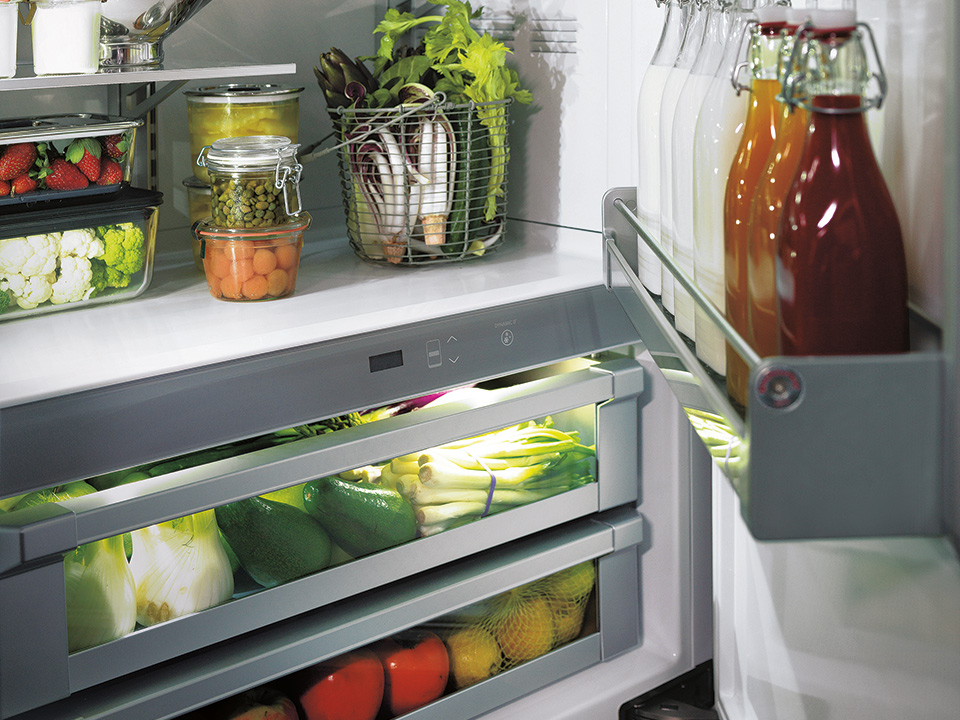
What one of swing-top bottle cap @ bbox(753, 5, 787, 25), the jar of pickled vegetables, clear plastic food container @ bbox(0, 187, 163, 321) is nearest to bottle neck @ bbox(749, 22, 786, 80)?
swing-top bottle cap @ bbox(753, 5, 787, 25)

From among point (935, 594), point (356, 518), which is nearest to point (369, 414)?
point (356, 518)

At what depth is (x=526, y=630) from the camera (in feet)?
4.65

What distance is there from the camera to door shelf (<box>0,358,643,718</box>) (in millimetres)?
921

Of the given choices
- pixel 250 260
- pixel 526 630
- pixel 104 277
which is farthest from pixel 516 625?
pixel 104 277

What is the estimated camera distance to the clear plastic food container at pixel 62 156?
1.11 m

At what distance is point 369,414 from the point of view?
1.25m

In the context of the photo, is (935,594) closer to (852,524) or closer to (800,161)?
(852,524)

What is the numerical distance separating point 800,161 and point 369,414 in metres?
0.83

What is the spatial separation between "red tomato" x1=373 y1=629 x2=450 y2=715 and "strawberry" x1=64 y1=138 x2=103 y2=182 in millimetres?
715

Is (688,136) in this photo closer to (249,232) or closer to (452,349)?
(452,349)

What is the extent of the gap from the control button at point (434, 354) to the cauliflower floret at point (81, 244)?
431 millimetres

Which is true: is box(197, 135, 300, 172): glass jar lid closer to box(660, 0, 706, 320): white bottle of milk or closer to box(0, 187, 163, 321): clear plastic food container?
box(0, 187, 163, 321): clear plastic food container

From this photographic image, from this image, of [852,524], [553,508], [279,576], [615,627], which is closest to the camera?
[852,524]

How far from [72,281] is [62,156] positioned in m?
0.15
